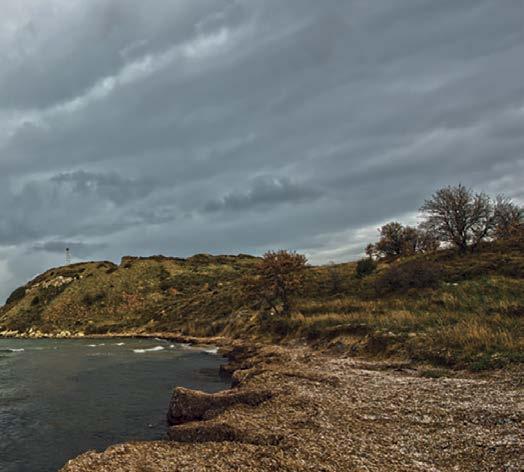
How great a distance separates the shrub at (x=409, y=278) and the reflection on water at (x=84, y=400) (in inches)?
921

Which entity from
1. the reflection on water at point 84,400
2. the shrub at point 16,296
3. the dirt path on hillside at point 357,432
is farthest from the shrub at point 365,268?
the shrub at point 16,296

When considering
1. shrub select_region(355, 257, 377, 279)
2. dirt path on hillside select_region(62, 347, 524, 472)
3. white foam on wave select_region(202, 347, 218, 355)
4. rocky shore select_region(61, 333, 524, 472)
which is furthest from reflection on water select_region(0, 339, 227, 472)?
shrub select_region(355, 257, 377, 279)

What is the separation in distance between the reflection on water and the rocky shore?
3.43 m

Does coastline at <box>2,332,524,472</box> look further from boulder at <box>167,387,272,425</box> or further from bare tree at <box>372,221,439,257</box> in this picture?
bare tree at <box>372,221,439,257</box>

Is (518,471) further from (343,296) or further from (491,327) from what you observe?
A: (343,296)

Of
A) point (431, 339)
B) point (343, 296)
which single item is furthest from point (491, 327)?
point (343, 296)

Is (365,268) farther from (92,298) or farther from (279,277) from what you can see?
(92,298)

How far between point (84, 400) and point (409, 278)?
125ft

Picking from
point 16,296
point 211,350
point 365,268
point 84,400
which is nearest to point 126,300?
point 16,296

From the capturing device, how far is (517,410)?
44.8 feet

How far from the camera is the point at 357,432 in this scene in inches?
516

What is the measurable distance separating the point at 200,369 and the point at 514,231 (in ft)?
220

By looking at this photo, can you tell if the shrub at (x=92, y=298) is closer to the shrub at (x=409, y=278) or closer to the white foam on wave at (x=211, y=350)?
the white foam on wave at (x=211, y=350)

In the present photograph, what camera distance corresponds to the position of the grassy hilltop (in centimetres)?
2610
